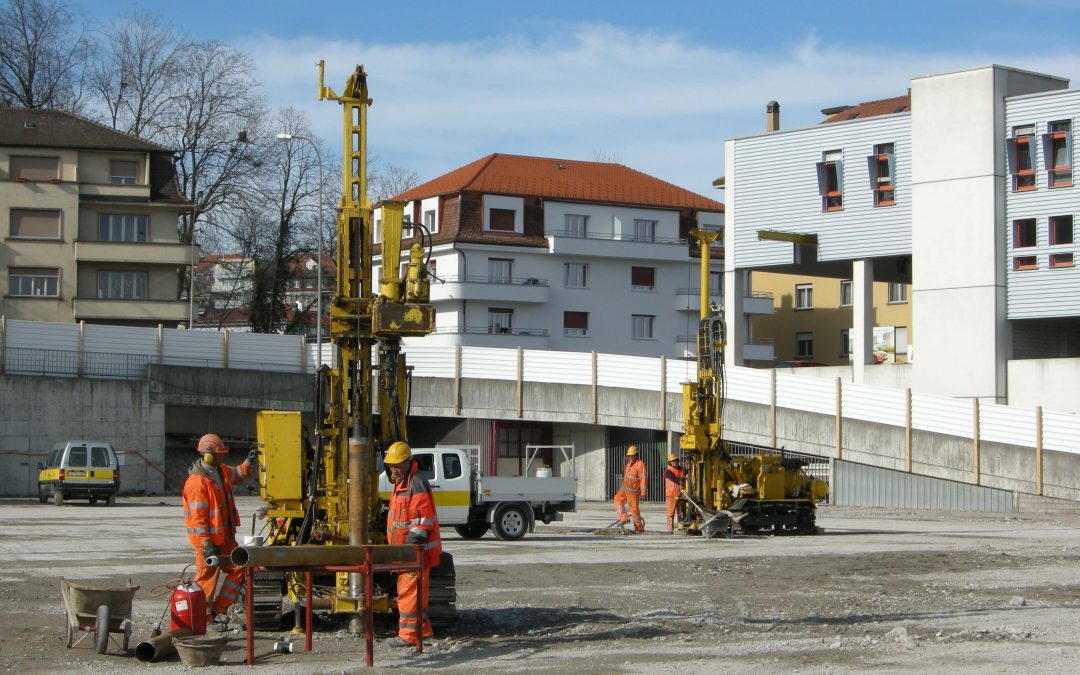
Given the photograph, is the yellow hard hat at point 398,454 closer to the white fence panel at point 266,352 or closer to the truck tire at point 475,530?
the truck tire at point 475,530

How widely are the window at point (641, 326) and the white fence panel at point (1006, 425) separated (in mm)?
31496

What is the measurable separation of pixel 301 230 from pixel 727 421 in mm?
32302

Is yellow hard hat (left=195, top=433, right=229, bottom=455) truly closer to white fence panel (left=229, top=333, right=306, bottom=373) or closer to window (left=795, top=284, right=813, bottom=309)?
white fence panel (left=229, top=333, right=306, bottom=373)

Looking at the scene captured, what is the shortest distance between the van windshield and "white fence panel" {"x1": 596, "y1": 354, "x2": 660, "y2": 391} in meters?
15.7

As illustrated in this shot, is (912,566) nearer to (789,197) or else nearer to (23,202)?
(789,197)

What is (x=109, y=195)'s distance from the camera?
59.9m

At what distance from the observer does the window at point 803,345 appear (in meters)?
71.8

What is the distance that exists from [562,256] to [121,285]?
20267 millimetres

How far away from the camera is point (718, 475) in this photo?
1101 inches

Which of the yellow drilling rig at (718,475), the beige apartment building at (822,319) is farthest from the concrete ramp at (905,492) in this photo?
the beige apartment building at (822,319)

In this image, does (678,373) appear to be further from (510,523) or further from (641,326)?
(641,326)

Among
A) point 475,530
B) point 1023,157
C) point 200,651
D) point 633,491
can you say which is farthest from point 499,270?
point 200,651

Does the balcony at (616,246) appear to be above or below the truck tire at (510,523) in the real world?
above

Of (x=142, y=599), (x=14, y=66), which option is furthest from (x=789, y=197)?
(x=14, y=66)
